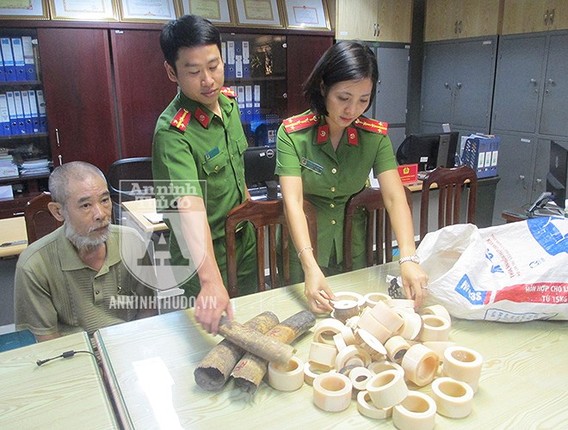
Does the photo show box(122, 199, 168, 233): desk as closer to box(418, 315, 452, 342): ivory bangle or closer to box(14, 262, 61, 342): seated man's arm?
box(14, 262, 61, 342): seated man's arm

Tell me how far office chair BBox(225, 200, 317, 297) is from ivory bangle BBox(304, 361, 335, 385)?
616mm

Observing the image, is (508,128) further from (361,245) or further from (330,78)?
(330,78)

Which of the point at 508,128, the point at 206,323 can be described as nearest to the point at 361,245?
the point at 206,323

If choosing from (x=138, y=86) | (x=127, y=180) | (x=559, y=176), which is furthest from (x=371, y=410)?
(x=138, y=86)

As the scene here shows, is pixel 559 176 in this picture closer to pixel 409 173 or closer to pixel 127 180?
pixel 409 173

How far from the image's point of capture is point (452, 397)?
3.10 feet

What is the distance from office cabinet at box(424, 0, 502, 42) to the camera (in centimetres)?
448

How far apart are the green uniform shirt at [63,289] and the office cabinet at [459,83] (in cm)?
417

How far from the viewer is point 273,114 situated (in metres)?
4.61

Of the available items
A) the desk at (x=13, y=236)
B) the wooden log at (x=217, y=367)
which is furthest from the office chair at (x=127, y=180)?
the wooden log at (x=217, y=367)

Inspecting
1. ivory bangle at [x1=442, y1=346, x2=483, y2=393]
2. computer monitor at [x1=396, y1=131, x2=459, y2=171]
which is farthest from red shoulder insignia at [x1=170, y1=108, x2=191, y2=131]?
computer monitor at [x1=396, y1=131, x2=459, y2=171]

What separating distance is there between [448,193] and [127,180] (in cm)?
233

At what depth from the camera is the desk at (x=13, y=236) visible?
2135mm

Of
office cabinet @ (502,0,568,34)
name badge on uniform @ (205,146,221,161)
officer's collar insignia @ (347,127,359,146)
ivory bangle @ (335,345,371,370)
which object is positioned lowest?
ivory bangle @ (335,345,371,370)
